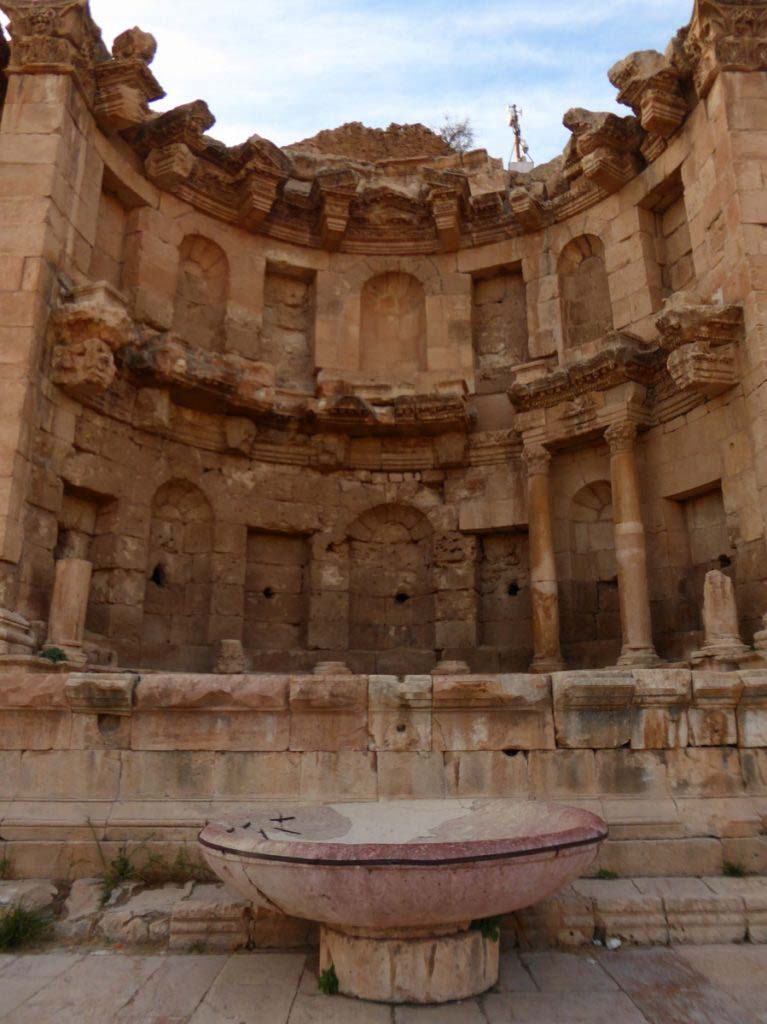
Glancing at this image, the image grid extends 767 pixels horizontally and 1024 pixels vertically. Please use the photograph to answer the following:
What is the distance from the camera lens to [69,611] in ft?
27.0

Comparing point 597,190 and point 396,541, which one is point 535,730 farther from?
point 597,190

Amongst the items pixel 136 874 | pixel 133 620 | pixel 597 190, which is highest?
pixel 597 190

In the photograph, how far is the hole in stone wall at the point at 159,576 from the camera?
1076 centimetres

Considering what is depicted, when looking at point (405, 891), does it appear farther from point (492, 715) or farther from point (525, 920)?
point (492, 715)

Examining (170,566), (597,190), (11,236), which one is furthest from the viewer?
(597,190)

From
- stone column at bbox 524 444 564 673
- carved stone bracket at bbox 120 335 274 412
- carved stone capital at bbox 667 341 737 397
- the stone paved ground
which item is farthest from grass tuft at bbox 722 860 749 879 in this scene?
carved stone bracket at bbox 120 335 274 412

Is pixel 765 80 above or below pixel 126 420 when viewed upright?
above

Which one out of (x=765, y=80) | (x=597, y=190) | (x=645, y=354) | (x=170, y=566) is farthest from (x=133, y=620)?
(x=765, y=80)

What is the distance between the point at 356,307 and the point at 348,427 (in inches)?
92.5

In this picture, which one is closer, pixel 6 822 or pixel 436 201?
pixel 6 822

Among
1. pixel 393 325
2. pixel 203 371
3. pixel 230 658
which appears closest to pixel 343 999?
pixel 230 658

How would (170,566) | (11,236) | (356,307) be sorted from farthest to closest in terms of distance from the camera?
(356,307) < (170,566) < (11,236)

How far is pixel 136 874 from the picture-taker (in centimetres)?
516

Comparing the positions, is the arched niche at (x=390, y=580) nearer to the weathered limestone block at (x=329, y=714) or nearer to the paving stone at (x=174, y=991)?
the weathered limestone block at (x=329, y=714)
